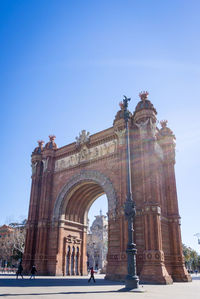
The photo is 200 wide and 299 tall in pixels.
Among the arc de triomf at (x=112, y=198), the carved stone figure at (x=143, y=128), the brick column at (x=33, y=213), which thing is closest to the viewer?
the arc de triomf at (x=112, y=198)

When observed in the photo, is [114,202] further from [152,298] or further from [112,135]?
[152,298]

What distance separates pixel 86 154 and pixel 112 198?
668 centimetres

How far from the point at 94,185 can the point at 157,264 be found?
12049 millimetres

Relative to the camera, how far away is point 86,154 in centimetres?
2828

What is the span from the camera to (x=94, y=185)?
28.5 meters

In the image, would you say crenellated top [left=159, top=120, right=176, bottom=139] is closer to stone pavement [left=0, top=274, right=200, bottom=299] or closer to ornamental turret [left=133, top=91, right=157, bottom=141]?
ornamental turret [left=133, top=91, right=157, bottom=141]

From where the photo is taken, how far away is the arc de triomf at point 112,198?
20219 millimetres

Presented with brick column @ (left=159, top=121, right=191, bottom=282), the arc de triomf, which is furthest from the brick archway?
brick column @ (left=159, top=121, right=191, bottom=282)

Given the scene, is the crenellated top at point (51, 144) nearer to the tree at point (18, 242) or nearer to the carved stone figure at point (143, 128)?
the carved stone figure at point (143, 128)

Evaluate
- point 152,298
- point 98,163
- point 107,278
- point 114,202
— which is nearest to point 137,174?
point 114,202

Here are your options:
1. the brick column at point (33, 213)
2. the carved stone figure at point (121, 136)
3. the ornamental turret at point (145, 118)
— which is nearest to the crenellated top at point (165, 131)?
the ornamental turret at point (145, 118)

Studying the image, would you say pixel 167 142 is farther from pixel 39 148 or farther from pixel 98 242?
pixel 98 242

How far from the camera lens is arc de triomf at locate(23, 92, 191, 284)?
20.2m

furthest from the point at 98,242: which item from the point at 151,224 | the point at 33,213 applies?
the point at 151,224
